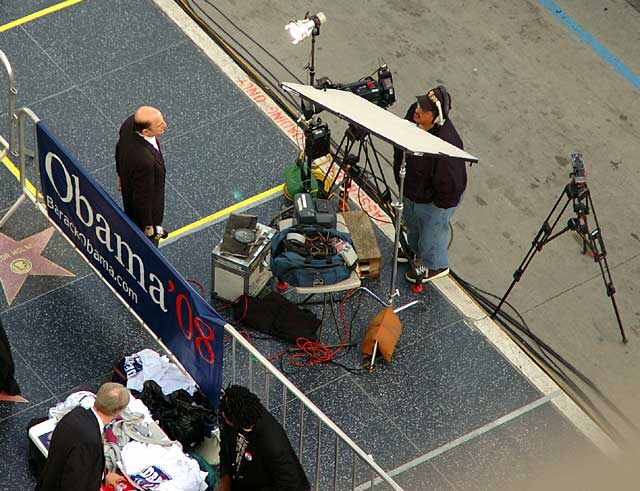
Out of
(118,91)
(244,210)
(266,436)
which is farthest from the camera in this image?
(118,91)

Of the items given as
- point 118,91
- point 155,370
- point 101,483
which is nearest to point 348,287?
point 155,370

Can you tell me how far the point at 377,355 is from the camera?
10945mm

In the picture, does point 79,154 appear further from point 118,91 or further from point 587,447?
point 587,447

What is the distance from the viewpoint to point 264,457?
8.77 metres

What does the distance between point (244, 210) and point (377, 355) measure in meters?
1.96

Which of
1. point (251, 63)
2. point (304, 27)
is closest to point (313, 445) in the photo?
point (304, 27)

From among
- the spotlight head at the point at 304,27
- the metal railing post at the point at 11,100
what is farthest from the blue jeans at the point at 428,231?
the metal railing post at the point at 11,100

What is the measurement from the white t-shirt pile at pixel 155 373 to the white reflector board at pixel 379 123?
89.0 inches

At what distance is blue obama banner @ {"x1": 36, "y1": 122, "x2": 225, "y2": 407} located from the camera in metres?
9.48

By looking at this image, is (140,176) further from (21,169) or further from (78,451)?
(78,451)

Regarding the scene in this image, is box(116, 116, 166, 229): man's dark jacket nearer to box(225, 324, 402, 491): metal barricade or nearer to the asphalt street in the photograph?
box(225, 324, 402, 491): metal barricade

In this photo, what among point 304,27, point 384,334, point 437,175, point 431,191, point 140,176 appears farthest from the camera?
point 304,27

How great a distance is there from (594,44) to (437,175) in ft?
15.4

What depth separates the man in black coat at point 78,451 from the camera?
855 centimetres
